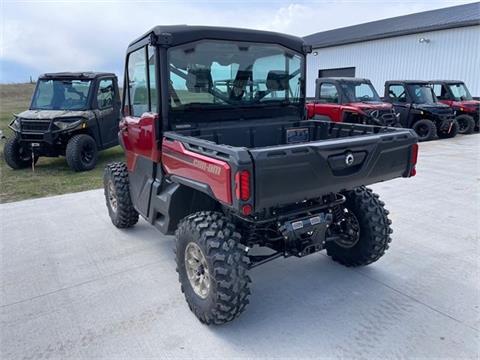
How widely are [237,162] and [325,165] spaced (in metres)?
0.65

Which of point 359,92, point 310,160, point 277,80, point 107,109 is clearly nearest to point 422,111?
point 359,92

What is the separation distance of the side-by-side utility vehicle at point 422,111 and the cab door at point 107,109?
828 cm

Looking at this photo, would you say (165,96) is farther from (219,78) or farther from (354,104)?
(354,104)

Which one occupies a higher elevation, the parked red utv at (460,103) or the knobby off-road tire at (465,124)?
the parked red utv at (460,103)

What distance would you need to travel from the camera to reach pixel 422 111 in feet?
37.0

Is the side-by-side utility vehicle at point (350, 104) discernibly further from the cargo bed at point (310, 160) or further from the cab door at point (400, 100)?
the cargo bed at point (310, 160)

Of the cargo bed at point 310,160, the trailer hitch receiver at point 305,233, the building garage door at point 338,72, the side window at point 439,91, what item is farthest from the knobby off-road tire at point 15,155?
the building garage door at point 338,72

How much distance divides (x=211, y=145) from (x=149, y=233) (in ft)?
7.58

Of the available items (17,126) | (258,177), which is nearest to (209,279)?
(258,177)

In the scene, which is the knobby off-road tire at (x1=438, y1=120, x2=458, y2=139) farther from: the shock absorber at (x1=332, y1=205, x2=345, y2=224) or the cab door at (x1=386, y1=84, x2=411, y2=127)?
the shock absorber at (x1=332, y1=205, x2=345, y2=224)

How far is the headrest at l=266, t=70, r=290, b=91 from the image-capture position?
357 centimetres

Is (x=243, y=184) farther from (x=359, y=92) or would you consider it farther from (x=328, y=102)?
(x=359, y=92)

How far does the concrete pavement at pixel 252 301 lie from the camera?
2445mm

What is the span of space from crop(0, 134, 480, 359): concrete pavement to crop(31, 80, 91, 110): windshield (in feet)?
14.7
